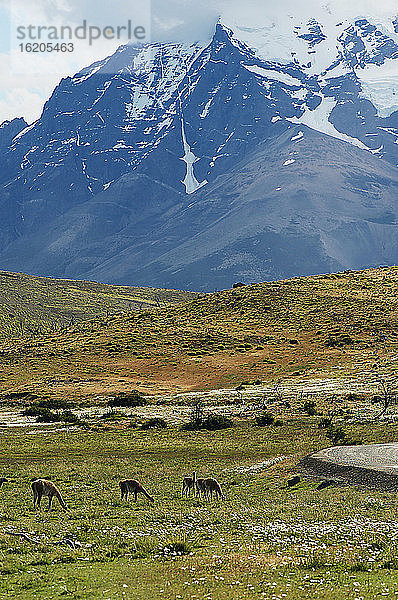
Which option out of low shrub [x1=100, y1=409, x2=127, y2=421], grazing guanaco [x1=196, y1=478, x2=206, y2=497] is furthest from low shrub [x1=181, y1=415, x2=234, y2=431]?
grazing guanaco [x1=196, y1=478, x2=206, y2=497]

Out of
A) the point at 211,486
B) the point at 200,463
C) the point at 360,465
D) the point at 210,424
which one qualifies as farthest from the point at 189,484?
the point at 210,424

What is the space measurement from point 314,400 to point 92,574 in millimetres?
42701

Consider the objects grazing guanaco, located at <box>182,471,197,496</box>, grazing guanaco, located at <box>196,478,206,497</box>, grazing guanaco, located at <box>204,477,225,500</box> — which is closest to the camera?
grazing guanaco, located at <box>204,477,225,500</box>

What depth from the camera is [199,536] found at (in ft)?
62.2

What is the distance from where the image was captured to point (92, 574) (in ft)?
49.6

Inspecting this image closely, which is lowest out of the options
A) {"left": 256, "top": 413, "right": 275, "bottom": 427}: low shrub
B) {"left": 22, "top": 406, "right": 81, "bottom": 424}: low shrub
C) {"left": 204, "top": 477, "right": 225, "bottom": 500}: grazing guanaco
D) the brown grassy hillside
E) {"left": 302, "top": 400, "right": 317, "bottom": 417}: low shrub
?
the brown grassy hillside

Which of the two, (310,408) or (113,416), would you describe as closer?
(310,408)

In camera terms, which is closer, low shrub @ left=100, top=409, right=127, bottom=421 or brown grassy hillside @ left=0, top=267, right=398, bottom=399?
low shrub @ left=100, top=409, right=127, bottom=421

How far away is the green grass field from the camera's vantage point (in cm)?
1408

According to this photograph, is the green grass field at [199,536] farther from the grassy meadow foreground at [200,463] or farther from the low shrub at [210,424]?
the low shrub at [210,424]

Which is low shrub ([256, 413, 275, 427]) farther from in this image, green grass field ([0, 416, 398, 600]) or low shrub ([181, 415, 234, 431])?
green grass field ([0, 416, 398, 600])

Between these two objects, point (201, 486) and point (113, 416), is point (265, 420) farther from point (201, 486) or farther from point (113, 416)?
point (201, 486)

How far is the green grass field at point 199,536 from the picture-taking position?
1408 cm

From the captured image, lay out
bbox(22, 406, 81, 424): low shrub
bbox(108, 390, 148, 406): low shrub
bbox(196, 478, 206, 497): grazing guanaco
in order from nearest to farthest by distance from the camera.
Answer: bbox(196, 478, 206, 497): grazing guanaco, bbox(22, 406, 81, 424): low shrub, bbox(108, 390, 148, 406): low shrub
